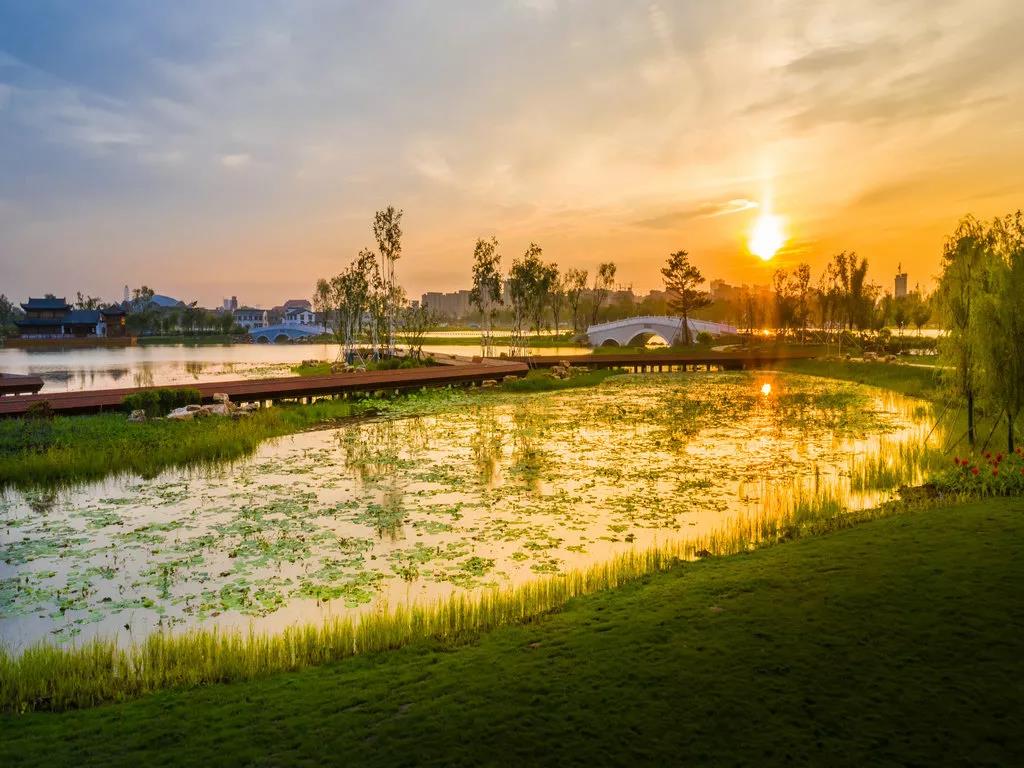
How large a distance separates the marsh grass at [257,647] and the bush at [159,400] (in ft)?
60.2

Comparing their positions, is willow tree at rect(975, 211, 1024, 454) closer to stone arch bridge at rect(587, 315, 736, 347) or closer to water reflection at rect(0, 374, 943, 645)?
water reflection at rect(0, 374, 943, 645)

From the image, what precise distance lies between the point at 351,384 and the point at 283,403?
4760 mm

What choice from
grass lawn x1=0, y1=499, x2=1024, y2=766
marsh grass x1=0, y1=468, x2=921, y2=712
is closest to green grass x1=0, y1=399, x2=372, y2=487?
marsh grass x1=0, y1=468, x2=921, y2=712

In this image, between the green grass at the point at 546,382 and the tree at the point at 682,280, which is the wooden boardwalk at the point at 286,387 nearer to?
the green grass at the point at 546,382

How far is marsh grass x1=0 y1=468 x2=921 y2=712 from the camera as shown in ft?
21.8

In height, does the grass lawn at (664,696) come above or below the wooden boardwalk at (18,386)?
below

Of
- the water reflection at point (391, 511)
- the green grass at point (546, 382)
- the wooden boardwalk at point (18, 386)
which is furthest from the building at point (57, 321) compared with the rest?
the water reflection at point (391, 511)

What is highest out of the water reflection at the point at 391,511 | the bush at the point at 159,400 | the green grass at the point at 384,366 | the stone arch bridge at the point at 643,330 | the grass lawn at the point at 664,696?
the stone arch bridge at the point at 643,330

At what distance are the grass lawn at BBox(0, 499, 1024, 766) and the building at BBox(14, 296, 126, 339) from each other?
121146 millimetres

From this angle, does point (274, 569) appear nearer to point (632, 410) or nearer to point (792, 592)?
point (792, 592)

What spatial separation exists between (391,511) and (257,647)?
20.4ft

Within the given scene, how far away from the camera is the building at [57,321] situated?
106 m

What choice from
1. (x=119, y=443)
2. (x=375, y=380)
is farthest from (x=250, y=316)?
(x=119, y=443)

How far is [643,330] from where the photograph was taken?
83.8 m
